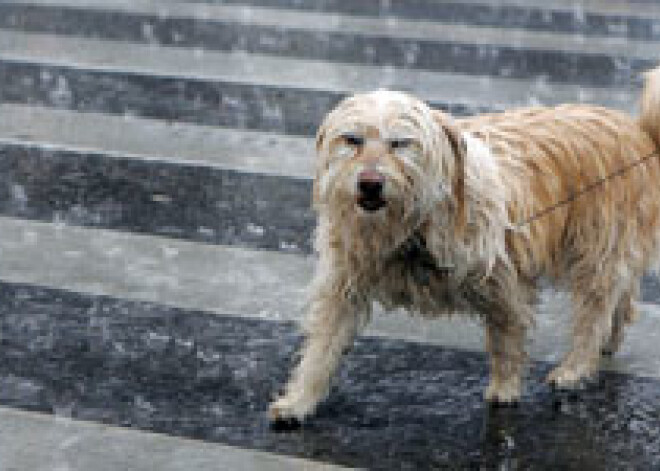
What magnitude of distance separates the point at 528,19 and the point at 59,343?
5931 mm

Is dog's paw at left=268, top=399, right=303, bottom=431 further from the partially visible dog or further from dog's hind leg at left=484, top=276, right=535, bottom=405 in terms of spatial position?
dog's hind leg at left=484, top=276, right=535, bottom=405

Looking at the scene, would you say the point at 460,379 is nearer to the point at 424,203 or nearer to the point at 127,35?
the point at 424,203

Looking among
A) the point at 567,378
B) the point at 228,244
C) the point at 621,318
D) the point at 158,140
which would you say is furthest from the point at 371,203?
the point at 158,140

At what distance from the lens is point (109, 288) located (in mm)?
5566

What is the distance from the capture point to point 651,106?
16.1 feet

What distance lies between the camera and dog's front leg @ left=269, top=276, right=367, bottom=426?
4551 mm

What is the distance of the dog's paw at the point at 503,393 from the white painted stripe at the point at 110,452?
685 millimetres

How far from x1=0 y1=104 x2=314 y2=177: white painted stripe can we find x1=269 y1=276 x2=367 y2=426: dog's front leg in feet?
7.82

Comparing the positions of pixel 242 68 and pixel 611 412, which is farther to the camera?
pixel 242 68

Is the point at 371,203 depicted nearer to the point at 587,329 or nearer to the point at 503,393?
the point at 503,393

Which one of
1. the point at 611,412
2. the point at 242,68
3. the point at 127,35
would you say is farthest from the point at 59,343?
the point at 127,35

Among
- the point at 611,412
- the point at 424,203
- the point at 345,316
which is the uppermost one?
the point at 424,203

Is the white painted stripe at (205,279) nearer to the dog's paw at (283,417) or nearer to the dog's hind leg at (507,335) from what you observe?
the dog's hind leg at (507,335)

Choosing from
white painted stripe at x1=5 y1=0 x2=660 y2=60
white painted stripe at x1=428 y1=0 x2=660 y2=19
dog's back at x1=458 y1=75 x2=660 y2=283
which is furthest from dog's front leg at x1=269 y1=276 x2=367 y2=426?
white painted stripe at x1=428 y1=0 x2=660 y2=19
